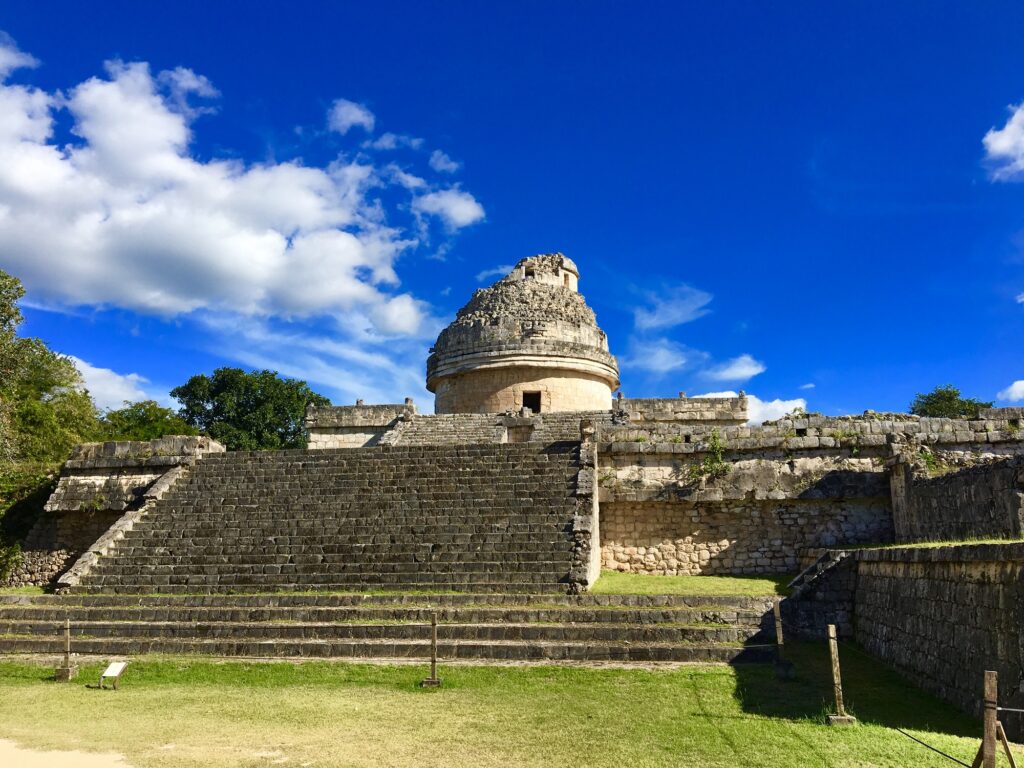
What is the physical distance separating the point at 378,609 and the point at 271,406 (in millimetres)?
33718

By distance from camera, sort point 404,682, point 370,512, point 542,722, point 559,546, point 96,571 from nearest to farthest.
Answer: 1. point 542,722
2. point 404,682
3. point 559,546
4. point 96,571
5. point 370,512

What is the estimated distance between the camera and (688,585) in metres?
11.6

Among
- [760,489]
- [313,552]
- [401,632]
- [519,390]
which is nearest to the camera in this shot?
[401,632]

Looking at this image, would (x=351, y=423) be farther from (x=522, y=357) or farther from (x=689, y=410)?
(x=689, y=410)

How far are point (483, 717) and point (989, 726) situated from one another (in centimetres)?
418

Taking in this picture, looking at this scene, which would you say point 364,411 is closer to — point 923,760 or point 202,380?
point 923,760

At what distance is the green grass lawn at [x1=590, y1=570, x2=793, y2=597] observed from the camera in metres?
10.9

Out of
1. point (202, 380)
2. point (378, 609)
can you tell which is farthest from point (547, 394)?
point (202, 380)

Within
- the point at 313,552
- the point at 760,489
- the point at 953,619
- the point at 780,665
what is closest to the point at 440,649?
the point at 780,665

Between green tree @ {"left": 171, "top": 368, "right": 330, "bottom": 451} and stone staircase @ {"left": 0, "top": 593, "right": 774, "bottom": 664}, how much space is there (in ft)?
101

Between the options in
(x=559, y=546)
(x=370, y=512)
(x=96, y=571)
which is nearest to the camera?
(x=559, y=546)

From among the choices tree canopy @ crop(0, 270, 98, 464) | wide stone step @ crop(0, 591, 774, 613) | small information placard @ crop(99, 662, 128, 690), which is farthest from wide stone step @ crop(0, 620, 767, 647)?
tree canopy @ crop(0, 270, 98, 464)

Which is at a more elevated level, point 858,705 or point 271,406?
point 271,406

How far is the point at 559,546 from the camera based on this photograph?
12.0 meters
